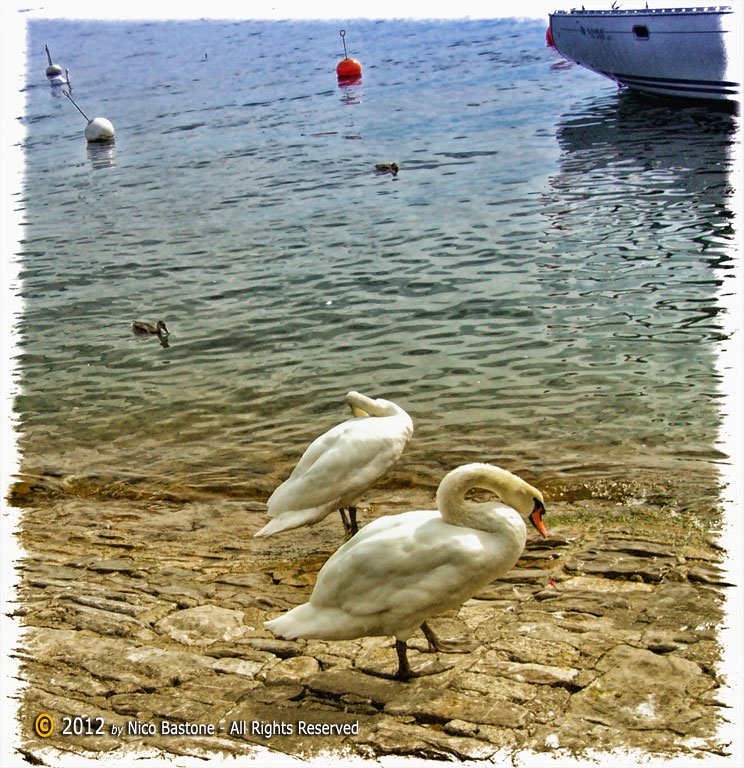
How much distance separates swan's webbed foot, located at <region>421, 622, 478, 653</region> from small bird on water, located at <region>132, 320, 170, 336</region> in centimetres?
1191

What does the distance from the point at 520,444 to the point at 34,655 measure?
21.2 ft

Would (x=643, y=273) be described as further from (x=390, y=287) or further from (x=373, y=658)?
(x=373, y=658)

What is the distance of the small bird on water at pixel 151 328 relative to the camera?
706 inches

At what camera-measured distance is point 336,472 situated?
9117 millimetres

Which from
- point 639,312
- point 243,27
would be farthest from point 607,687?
point 243,27

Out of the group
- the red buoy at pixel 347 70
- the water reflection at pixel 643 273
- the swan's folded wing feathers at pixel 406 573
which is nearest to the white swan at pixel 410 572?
the swan's folded wing feathers at pixel 406 573

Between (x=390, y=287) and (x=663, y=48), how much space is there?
921 inches

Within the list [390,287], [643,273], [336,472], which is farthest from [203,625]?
[643,273]

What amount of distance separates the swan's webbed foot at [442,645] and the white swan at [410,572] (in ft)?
1.18

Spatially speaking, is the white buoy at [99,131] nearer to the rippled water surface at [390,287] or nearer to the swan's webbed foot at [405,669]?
the rippled water surface at [390,287]

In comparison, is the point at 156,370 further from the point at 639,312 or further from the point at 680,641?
the point at 680,641

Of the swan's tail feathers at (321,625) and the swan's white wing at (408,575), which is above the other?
the swan's white wing at (408,575)

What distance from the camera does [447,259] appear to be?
20.8 m

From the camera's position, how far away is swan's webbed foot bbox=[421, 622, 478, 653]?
6902 mm
